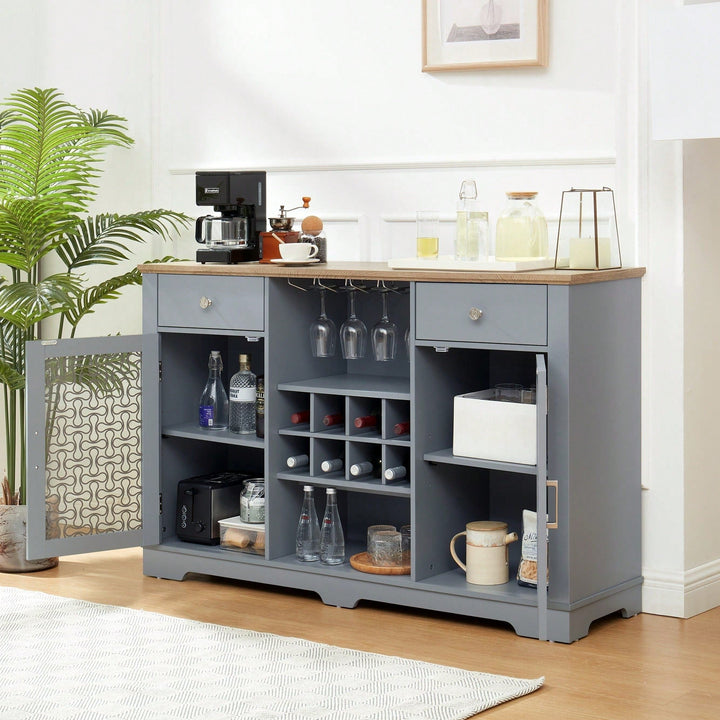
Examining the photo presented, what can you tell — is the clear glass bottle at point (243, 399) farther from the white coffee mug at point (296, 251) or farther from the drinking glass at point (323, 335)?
the white coffee mug at point (296, 251)

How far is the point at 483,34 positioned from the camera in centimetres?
383

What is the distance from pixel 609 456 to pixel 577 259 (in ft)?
1.84

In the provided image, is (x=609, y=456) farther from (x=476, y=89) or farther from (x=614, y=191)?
(x=476, y=89)

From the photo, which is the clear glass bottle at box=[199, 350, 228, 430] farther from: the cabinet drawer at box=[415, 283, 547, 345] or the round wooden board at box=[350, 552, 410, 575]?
the cabinet drawer at box=[415, 283, 547, 345]

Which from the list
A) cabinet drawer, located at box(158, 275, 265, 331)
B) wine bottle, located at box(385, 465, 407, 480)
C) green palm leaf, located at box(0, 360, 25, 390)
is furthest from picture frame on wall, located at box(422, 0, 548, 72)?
green palm leaf, located at box(0, 360, 25, 390)

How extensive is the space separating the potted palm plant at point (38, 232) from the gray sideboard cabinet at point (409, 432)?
238 millimetres

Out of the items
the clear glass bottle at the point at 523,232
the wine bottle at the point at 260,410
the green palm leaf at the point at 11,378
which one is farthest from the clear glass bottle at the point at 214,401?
the clear glass bottle at the point at 523,232

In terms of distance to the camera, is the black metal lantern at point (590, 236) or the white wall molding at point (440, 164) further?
the white wall molding at point (440, 164)

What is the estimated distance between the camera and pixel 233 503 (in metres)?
4.07

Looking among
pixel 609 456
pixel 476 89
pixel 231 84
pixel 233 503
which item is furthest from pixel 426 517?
pixel 231 84

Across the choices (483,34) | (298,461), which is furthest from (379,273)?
(483,34)

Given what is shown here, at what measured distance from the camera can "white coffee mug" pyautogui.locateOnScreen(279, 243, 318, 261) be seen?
3763 mm

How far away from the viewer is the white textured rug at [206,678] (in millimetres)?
2791

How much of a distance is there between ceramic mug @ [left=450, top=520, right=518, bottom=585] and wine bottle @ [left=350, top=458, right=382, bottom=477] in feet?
1.22
